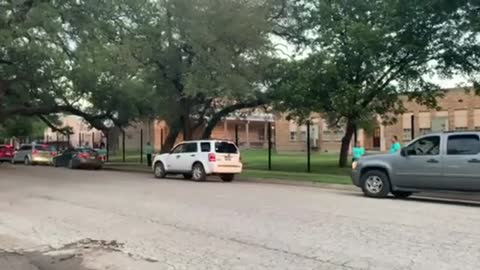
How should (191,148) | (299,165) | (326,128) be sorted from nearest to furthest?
(191,148)
(299,165)
(326,128)

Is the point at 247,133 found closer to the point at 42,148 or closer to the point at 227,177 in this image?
the point at 42,148

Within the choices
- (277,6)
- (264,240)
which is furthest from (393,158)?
(277,6)

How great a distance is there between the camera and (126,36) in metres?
27.0

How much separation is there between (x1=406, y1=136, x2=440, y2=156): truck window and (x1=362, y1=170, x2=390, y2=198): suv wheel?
1030 millimetres

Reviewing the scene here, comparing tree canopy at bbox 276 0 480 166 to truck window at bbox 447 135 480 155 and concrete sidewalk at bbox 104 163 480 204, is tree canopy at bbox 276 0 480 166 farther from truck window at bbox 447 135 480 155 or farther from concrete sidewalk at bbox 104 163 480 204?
truck window at bbox 447 135 480 155

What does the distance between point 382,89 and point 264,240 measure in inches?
765

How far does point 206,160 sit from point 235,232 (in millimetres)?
13295

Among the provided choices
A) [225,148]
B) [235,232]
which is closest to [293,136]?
[225,148]

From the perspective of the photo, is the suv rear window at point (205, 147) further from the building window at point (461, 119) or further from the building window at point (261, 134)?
the building window at point (261, 134)

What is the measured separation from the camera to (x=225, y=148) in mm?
24047

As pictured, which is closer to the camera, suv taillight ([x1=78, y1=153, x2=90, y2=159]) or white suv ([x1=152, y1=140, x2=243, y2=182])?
white suv ([x1=152, y1=140, x2=243, y2=182])

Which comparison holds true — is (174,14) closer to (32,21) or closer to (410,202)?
(32,21)

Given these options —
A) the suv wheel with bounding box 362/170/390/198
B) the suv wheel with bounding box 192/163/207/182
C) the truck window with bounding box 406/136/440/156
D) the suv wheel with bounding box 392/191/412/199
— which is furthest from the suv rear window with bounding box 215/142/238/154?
the truck window with bounding box 406/136/440/156

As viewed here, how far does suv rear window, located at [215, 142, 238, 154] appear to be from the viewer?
78.1 ft
